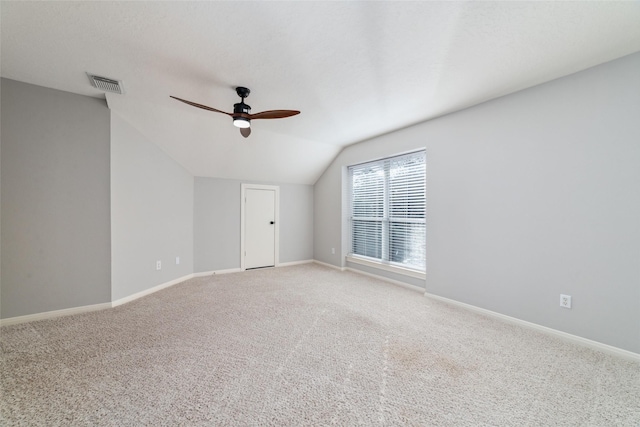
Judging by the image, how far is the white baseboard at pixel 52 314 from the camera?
2467 mm

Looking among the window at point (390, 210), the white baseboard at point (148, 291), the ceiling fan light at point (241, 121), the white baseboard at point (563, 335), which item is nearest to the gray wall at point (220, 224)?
the white baseboard at point (148, 291)

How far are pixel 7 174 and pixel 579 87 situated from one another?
18.7 feet

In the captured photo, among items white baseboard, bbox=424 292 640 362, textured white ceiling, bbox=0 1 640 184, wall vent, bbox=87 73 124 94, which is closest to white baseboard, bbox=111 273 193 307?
textured white ceiling, bbox=0 1 640 184

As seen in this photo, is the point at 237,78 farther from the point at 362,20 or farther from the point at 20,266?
the point at 20,266

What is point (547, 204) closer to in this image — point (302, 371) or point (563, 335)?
point (563, 335)

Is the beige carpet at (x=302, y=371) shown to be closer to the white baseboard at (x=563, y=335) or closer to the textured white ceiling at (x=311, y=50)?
the white baseboard at (x=563, y=335)

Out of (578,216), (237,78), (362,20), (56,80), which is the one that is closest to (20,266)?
(56,80)

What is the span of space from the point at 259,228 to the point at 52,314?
9.83ft

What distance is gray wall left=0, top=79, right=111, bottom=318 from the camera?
2.48m

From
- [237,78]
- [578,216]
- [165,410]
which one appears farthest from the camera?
[237,78]

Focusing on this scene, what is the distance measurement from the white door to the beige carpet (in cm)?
207

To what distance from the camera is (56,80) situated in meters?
2.49

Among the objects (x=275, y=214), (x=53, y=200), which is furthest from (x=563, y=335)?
(x=53, y=200)

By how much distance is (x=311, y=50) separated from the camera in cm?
196
